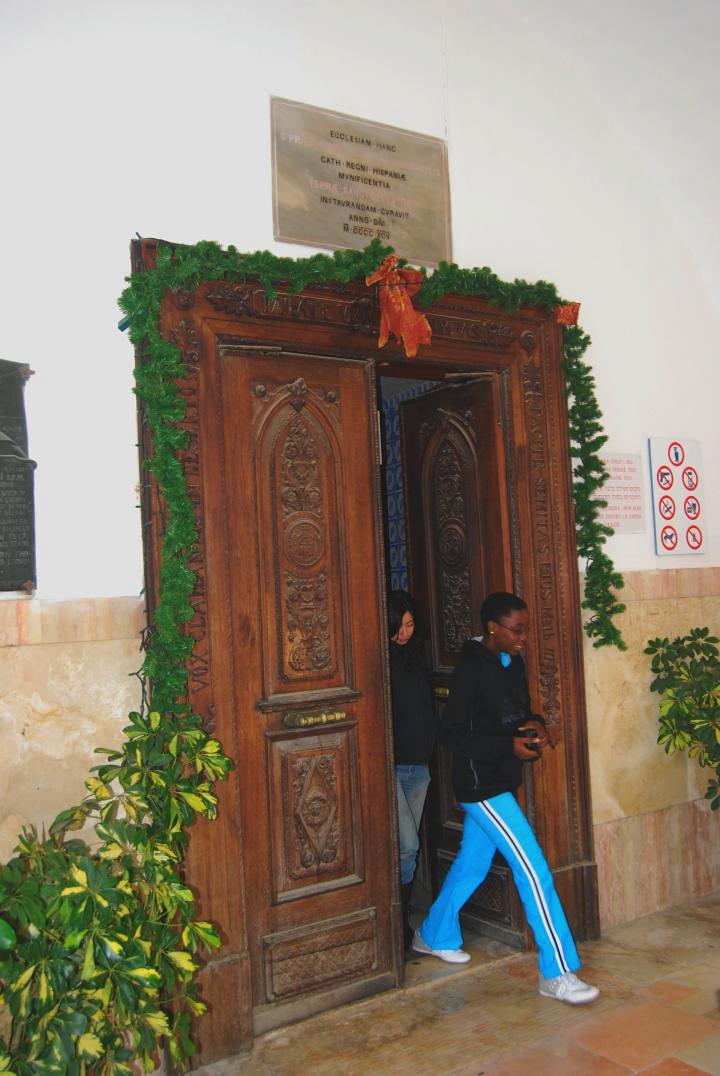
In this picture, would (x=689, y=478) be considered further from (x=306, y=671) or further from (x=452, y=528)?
(x=306, y=671)

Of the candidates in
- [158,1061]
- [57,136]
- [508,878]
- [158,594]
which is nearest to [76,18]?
[57,136]

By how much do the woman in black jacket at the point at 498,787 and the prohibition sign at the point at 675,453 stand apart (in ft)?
5.01

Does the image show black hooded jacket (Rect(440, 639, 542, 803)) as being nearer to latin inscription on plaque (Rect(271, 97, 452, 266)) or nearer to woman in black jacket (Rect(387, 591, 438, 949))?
woman in black jacket (Rect(387, 591, 438, 949))

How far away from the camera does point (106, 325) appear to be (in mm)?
3277

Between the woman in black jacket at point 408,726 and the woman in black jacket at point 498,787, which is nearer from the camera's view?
the woman in black jacket at point 498,787

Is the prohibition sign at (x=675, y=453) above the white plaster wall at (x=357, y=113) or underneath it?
underneath

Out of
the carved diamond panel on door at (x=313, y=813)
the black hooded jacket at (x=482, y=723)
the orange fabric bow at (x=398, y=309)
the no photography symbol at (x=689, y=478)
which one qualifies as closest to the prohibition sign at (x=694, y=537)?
the no photography symbol at (x=689, y=478)

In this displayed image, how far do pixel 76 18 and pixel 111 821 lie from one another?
2801 mm

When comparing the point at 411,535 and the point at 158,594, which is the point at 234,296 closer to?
the point at 158,594

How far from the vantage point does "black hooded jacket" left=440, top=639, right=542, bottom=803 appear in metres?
3.67

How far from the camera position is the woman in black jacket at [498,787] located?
357cm

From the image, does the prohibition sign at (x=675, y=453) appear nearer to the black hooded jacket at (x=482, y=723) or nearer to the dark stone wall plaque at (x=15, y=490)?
the black hooded jacket at (x=482, y=723)

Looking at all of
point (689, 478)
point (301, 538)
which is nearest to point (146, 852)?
point (301, 538)

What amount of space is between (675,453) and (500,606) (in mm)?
1682
